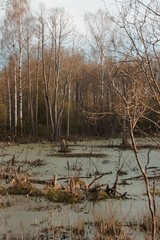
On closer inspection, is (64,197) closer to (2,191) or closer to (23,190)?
(23,190)

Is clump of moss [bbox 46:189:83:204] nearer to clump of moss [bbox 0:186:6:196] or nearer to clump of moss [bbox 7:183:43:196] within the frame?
clump of moss [bbox 7:183:43:196]

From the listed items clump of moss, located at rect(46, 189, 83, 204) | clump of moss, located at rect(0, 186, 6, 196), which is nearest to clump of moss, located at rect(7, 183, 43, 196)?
clump of moss, located at rect(0, 186, 6, 196)

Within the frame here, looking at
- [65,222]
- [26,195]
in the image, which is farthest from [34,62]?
[65,222]

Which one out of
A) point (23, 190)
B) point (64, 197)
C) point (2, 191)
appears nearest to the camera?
point (64, 197)

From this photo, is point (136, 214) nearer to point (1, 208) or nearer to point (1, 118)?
point (1, 208)

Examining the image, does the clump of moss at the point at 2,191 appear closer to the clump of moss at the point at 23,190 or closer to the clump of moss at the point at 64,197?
the clump of moss at the point at 23,190

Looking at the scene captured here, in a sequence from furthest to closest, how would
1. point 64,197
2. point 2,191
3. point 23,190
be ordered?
point 23,190 → point 2,191 → point 64,197

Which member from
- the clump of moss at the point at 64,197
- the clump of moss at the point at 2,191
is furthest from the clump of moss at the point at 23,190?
the clump of moss at the point at 64,197

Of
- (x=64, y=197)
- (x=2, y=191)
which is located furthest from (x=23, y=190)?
(x=64, y=197)

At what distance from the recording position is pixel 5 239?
598 centimetres

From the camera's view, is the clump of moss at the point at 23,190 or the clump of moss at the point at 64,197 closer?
the clump of moss at the point at 64,197

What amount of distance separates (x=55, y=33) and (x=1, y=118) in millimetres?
7263

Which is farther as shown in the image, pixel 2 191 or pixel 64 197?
pixel 2 191

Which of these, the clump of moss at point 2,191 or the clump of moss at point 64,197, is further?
the clump of moss at point 2,191
